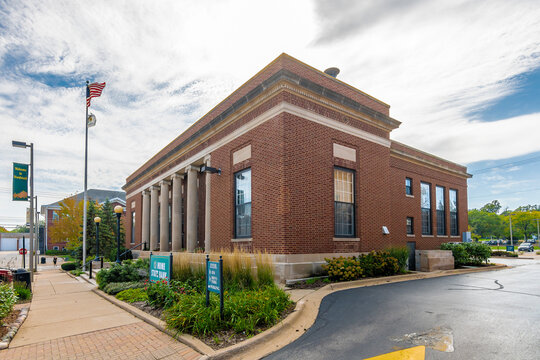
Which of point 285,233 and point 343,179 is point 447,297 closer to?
point 285,233

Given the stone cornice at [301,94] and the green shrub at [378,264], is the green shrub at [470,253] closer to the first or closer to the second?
the green shrub at [378,264]

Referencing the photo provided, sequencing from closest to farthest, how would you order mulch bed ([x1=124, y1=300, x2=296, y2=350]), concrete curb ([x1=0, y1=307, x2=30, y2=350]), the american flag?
mulch bed ([x1=124, y1=300, x2=296, y2=350])
concrete curb ([x1=0, y1=307, x2=30, y2=350])
the american flag

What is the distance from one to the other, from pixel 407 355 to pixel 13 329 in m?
7.87

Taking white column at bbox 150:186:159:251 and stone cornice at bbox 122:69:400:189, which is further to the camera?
white column at bbox 150:186:159:251

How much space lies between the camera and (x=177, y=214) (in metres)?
23.9

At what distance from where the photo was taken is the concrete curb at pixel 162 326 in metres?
5.98

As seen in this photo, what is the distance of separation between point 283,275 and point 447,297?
524cm

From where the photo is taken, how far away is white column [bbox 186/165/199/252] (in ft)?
68.8

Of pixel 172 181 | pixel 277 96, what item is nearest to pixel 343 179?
pixel 277 96

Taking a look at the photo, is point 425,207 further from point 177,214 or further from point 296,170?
point 177,214

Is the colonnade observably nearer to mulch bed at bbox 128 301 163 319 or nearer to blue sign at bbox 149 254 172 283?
blue sign at bbox 149 254 172 283

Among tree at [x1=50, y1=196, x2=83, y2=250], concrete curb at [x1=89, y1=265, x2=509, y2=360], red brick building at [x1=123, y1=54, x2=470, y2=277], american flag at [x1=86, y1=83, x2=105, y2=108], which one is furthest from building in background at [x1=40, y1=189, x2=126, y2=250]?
concrete curb at [x1=89, y1=265, x2=509, y2=360]

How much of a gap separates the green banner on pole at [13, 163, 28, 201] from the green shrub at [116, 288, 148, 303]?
918 cm

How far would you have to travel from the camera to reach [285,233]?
1283cm
